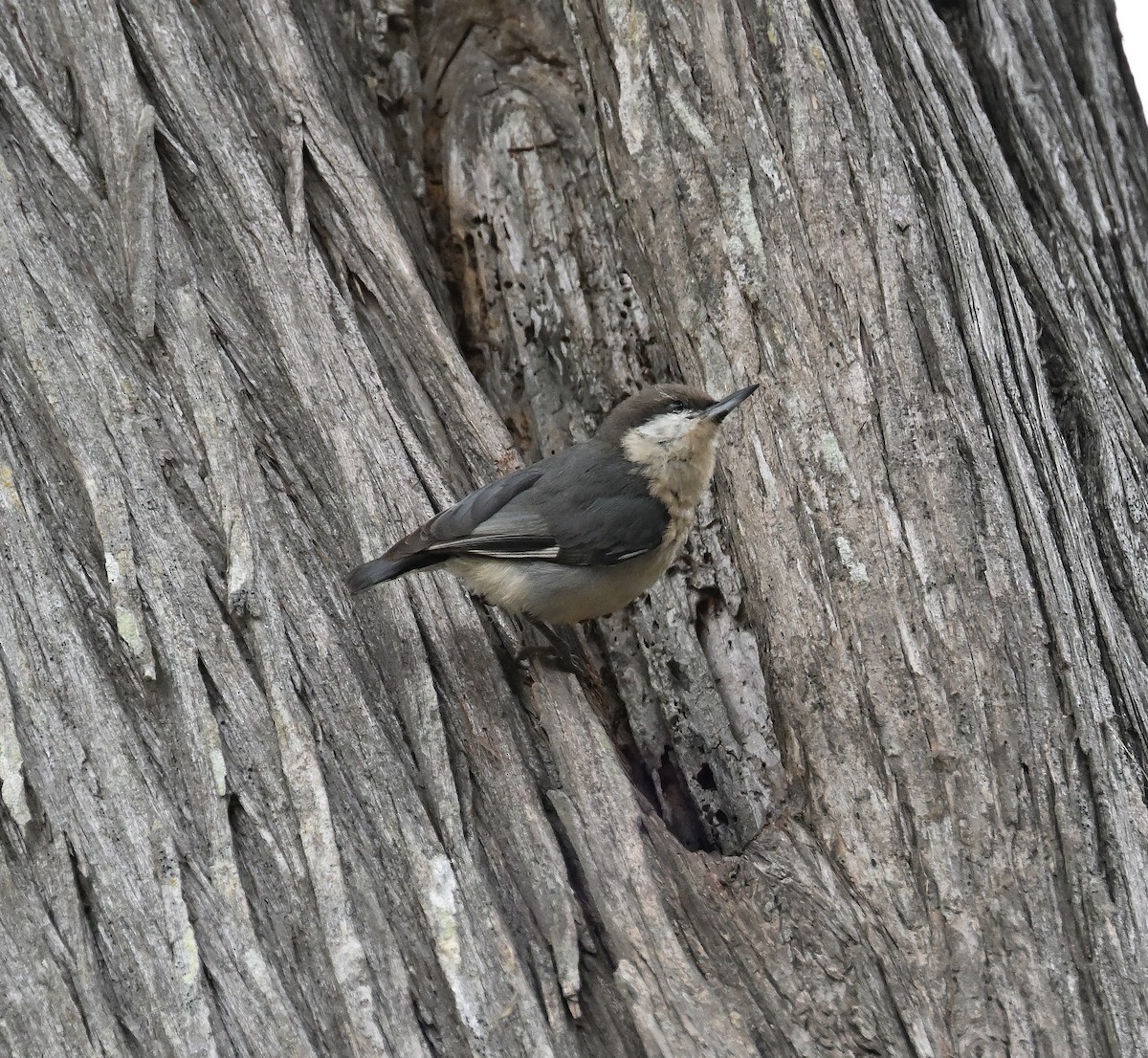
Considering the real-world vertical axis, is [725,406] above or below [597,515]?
above

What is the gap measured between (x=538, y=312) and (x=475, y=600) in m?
1.00

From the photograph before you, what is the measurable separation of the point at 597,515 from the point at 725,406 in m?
0.57

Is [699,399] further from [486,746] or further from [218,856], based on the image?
[218,856]

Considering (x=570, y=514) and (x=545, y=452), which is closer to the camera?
(x=570, y=514)

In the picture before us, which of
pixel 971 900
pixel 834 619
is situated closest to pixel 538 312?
pixel 834 619

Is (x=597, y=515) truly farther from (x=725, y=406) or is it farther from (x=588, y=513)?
(x=725, y=406)

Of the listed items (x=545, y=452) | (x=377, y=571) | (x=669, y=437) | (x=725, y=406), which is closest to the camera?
(x=377, y=571)

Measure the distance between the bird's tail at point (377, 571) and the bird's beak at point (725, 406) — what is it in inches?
35.0

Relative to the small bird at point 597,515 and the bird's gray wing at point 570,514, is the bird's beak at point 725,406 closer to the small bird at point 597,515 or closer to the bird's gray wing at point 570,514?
the small bird at point 597,515

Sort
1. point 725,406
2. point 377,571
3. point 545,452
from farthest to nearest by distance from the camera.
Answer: point 545,452 → point 725,406 → point 377,571

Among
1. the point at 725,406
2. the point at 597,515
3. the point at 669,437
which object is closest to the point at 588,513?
the point at 597,515

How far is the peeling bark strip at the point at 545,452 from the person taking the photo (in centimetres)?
242

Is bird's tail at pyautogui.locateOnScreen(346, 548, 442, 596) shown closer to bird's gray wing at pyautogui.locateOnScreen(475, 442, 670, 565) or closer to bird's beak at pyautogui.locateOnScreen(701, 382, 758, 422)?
bird's gray wing at pyautogui.locateOnScreen(475, 442, 670, 565)

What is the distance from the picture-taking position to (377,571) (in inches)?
116
